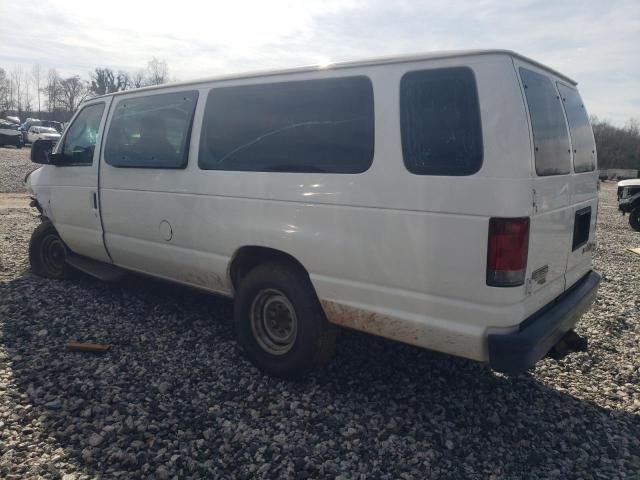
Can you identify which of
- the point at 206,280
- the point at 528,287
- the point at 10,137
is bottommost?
the point at 206,280

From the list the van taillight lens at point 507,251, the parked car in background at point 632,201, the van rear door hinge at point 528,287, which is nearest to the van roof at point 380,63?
the van taillight lens at point 507,251

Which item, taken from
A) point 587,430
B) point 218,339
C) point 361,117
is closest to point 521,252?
point 361,117

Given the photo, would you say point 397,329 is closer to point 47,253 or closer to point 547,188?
point 547,188

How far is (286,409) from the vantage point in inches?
130

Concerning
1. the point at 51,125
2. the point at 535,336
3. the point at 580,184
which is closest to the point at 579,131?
the point at 580,184

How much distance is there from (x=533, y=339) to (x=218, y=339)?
2655mm

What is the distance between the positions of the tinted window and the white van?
0.01m

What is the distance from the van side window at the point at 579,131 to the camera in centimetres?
336

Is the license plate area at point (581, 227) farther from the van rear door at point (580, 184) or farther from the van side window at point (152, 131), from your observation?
the van side window at point (152, 131)

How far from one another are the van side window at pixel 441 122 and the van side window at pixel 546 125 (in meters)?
0.33

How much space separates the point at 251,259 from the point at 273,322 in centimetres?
51

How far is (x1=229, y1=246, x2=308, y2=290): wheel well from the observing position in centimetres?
354

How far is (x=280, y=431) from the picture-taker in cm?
304

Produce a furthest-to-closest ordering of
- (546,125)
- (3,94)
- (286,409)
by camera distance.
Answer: (3,94)
(286,409)
(546,125)
